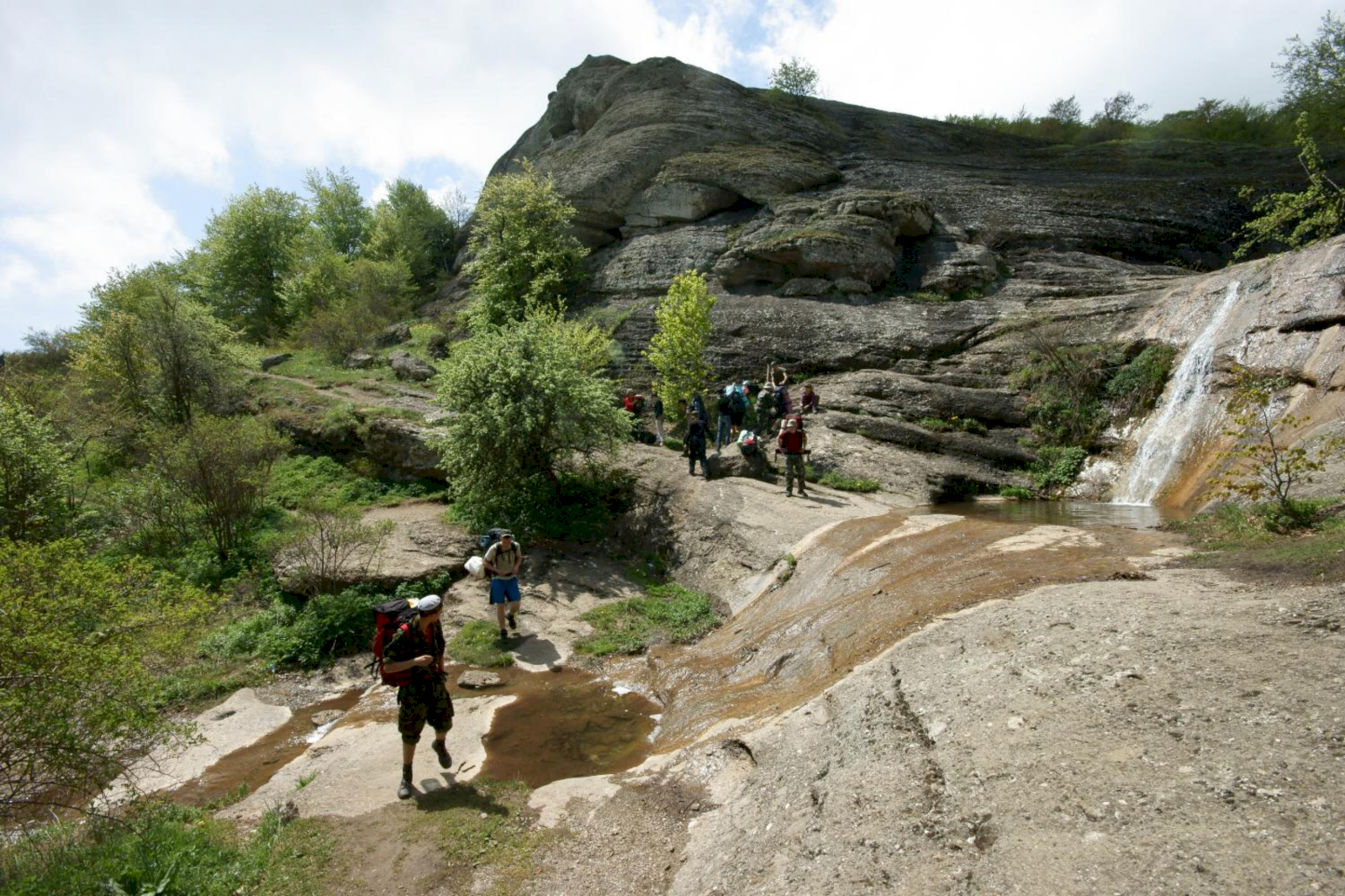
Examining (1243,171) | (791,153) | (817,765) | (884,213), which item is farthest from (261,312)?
(1243,171)

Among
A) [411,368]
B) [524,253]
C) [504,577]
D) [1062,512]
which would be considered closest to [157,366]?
[411,368]

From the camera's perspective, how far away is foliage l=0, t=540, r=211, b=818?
522cm

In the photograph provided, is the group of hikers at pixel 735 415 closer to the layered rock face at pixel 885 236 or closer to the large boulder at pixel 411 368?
the layered rock face at pixel 885 236

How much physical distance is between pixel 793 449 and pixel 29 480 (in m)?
17.1

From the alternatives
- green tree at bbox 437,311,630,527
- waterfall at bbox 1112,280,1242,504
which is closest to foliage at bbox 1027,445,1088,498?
waterfall at bbox 1112,280,1242,504

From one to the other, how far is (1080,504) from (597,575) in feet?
36.8

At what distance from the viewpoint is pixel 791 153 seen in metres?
34.1

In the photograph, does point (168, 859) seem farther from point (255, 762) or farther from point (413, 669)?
point (255, 762)

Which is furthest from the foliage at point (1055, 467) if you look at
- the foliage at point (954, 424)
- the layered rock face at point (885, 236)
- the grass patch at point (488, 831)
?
the grass patch at point (488, 831)

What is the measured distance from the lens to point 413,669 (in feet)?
21.1

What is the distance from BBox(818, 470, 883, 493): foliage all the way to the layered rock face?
86 cm

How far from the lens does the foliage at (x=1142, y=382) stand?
57.0 feet

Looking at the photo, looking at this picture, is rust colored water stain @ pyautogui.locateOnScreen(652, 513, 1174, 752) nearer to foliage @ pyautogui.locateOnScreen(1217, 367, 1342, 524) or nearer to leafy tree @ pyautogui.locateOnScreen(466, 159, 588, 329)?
foliage @ pyautogui.locateOnScreen(1217, 367, 1342, 524)

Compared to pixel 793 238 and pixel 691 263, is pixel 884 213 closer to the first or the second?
pixel 793 238
